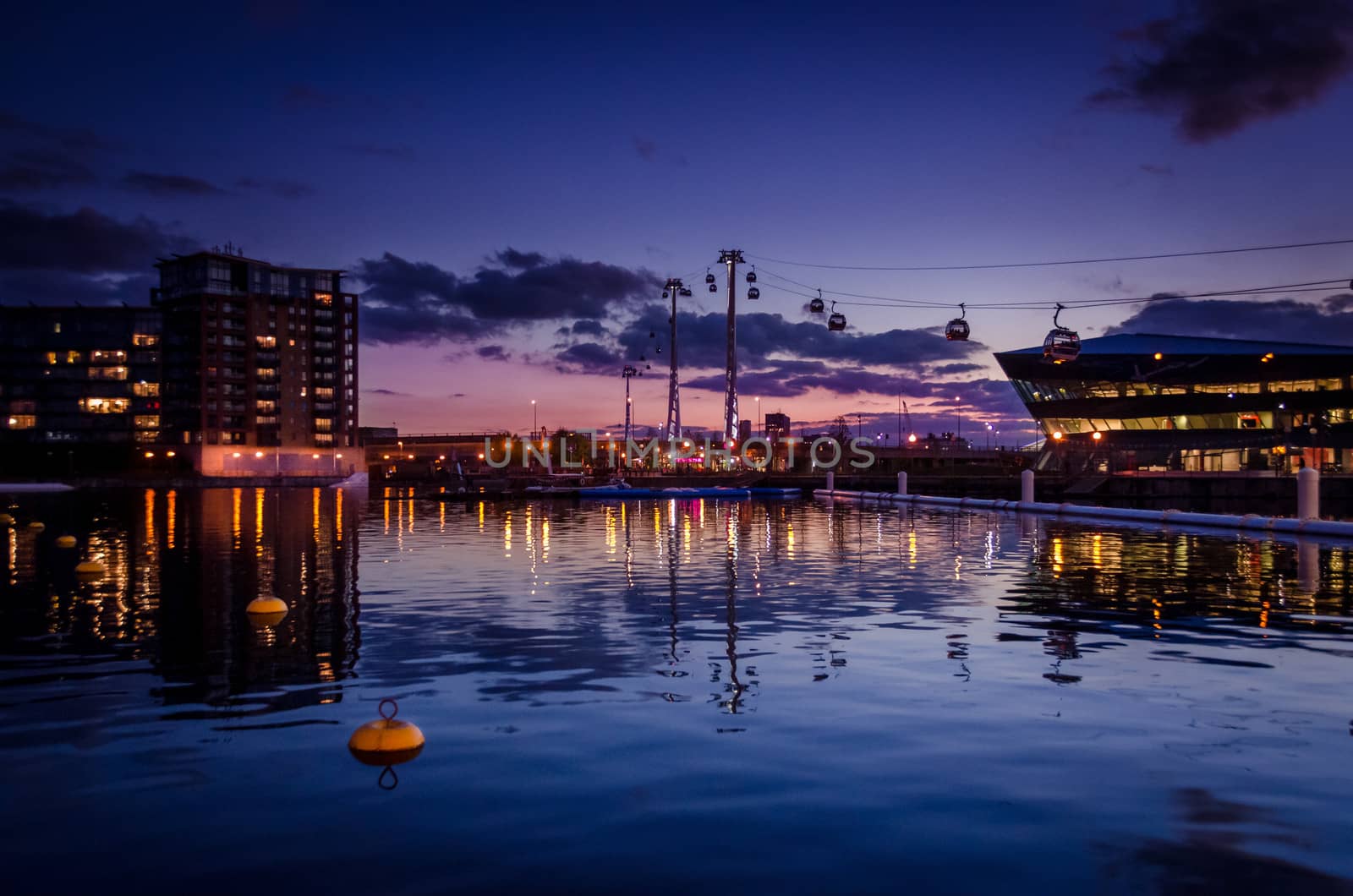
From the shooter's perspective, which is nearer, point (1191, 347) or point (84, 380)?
point (1191, 347)

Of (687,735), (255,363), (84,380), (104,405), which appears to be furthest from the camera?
(255,363)

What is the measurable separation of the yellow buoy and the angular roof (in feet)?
367

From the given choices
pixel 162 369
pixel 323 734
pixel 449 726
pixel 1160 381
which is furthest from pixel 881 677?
pixel 162 369

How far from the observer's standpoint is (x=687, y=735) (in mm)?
8852

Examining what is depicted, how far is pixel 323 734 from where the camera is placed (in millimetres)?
8945

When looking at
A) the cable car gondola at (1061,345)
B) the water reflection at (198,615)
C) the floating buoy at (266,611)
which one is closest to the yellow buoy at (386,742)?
the water reflection at (198,615)

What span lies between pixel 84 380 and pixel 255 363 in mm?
26619

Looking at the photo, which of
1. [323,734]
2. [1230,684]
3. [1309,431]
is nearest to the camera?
[323,734]

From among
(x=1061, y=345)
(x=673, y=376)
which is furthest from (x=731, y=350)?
(x=1061, y=345)

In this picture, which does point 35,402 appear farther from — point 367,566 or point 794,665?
point 794,665

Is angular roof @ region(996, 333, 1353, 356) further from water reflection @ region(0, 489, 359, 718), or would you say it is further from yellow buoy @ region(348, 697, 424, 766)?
yellow buoy @ region(348, 697, 424, 766)

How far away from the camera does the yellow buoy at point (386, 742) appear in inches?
320

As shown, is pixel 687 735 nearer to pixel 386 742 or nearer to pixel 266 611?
pixel 386 742

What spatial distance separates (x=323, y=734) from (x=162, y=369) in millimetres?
184085
